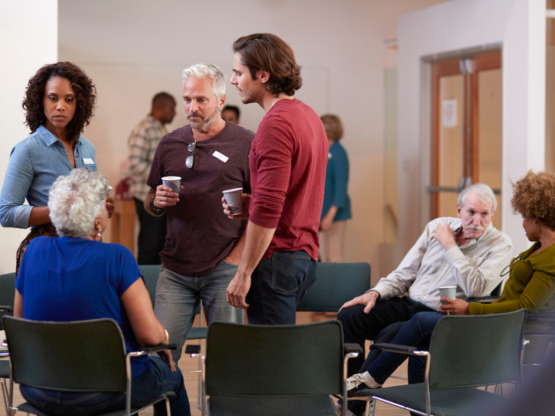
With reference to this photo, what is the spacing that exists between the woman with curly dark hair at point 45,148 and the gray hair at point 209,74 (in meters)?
0.53

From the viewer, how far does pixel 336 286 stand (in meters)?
3.20

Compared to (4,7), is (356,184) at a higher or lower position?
lower

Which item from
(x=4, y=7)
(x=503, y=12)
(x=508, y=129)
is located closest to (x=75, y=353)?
(x=4, y=7)

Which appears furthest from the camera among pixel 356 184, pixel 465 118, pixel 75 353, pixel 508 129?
pixel 356 184

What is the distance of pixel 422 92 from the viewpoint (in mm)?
5586

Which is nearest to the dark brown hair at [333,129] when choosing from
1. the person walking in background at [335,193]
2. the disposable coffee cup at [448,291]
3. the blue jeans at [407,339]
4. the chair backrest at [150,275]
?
the person walking in background at [335,193]

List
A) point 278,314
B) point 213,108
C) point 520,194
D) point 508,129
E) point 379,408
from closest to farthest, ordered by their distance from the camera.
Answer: point 278,314, point 213,108, point 520,194, point 379,408, point 508,129

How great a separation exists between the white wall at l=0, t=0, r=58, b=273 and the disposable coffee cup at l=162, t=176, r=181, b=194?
1642mm

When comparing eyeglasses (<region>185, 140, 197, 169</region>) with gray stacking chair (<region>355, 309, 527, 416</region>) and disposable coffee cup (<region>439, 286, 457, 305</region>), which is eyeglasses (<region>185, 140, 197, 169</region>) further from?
disposable coffee cup (<region>439, 286, 457, 305</region>)

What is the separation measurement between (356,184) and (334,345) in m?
5.09

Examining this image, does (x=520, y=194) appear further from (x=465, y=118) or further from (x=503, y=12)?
(x=465, y=118)

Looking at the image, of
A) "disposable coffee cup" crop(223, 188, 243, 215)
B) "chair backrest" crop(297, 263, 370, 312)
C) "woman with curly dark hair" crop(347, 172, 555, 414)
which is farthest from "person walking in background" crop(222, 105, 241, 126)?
"disposable coffee cup" crop(223, 188, 243, 215)

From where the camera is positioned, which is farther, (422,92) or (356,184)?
(356,184)

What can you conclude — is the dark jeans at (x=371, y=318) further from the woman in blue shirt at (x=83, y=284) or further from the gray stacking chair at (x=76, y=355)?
the gray stacking chair at (x=76, y=355)
